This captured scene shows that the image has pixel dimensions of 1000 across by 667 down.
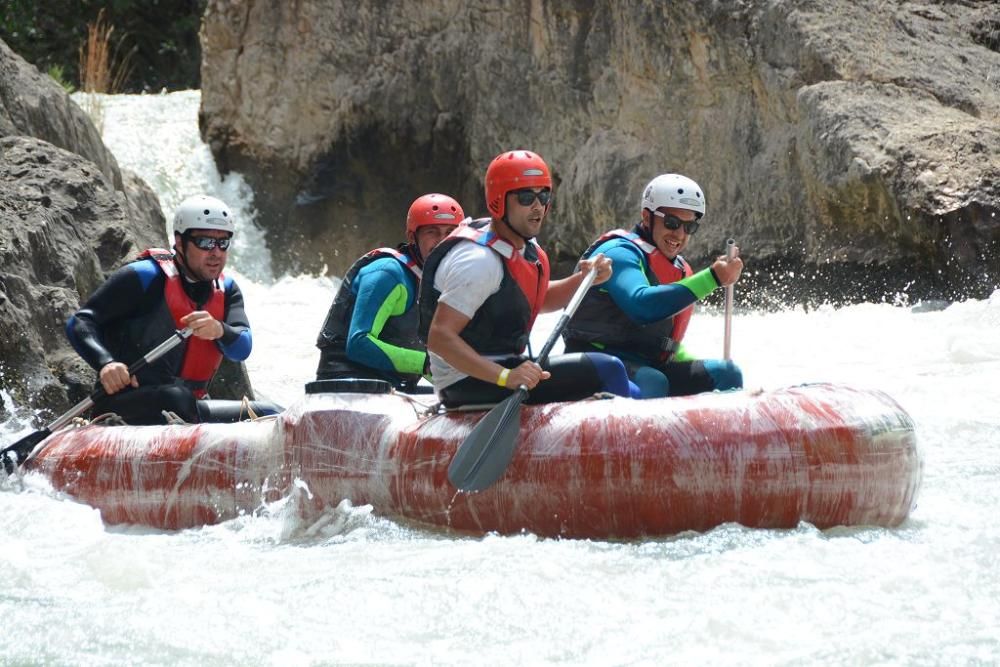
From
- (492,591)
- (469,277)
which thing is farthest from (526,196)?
(492,591)

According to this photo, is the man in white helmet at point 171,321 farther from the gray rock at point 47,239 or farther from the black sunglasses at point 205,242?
the gray rock at point 47,239

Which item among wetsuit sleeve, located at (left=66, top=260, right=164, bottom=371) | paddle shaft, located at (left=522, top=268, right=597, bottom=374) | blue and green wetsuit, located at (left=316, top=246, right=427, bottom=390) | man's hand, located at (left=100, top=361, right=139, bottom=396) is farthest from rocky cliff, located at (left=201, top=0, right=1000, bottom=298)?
man's hand, located at (left=100, top=361, right=139, bottom=396)

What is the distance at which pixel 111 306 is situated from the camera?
5812 millimetres

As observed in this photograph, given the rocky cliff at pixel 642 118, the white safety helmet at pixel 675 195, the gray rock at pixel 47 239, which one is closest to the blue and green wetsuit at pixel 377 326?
the white safety helmet at pixel 675 195

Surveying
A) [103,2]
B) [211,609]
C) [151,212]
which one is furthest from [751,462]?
[103,2]

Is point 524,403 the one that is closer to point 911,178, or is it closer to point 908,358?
point 908,358

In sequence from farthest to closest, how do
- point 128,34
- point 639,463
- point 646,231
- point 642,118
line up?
Answer: point 128,34 < point 642,118 < point 646,231 < point 639,463

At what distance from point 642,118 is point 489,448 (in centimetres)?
878

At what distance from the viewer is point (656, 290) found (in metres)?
5.32

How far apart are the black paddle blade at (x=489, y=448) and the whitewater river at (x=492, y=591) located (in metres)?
0.21

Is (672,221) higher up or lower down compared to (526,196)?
lower down

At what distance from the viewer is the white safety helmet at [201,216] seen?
5.90 meters

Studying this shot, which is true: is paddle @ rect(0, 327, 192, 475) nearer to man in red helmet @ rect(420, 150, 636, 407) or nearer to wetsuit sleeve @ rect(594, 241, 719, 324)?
man in red helmet @ rect(420, 150, 636, 407)

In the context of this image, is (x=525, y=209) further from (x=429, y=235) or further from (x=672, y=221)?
(x=429, y=235)
